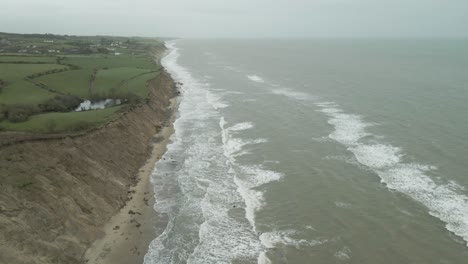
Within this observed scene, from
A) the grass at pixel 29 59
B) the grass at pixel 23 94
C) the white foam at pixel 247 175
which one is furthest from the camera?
the grass at pixel 29 59

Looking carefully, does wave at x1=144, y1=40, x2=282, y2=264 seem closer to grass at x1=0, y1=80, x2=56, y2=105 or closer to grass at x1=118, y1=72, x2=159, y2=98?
grass at x1=118, y1=72, x2=159, y2=98

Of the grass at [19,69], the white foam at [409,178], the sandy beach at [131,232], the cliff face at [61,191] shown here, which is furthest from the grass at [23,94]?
the white foam at [409,178]

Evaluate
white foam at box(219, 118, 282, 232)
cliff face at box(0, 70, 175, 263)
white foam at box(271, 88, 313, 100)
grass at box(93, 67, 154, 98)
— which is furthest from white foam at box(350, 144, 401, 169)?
grass at box(93, 67, 154, 98)

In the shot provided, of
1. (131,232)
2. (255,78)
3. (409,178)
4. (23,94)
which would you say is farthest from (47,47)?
(409,178)

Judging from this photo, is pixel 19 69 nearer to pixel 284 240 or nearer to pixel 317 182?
pixel 317 182

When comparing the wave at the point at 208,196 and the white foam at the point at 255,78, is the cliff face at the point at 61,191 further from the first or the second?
the white foam at the point at 255,78
